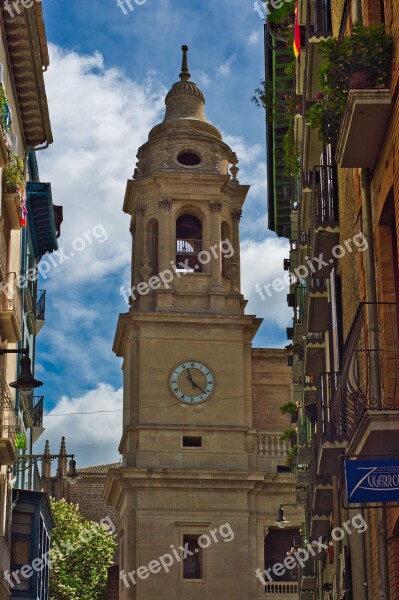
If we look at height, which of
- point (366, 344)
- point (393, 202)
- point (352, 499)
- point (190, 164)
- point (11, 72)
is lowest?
point (352, 499)

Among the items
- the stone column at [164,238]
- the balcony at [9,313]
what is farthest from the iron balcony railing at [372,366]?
the stone column at [164,238]

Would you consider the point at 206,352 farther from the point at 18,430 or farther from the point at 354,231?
the point at 354,231

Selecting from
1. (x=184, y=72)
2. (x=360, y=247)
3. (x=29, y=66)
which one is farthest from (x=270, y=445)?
(x=360, y=247)

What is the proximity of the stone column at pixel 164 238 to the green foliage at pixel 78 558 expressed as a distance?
65.7 feet

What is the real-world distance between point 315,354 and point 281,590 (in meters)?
24.9

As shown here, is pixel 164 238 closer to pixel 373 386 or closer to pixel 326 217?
pixel 326 217

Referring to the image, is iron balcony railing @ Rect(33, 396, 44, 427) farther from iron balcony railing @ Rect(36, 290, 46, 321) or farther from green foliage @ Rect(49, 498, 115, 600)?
green foliage @ Rect(49, 498, 115, 600)

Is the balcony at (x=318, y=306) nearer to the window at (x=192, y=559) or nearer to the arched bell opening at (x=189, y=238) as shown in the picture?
the window at (x=192, y=559)

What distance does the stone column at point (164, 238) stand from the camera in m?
49.3

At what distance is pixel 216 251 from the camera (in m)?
50.2

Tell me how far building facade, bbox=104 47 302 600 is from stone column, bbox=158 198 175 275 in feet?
0.22

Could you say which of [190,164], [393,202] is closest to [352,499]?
[393,202]

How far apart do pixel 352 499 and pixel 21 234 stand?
2343 centimetres

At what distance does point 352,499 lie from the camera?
10664mm
